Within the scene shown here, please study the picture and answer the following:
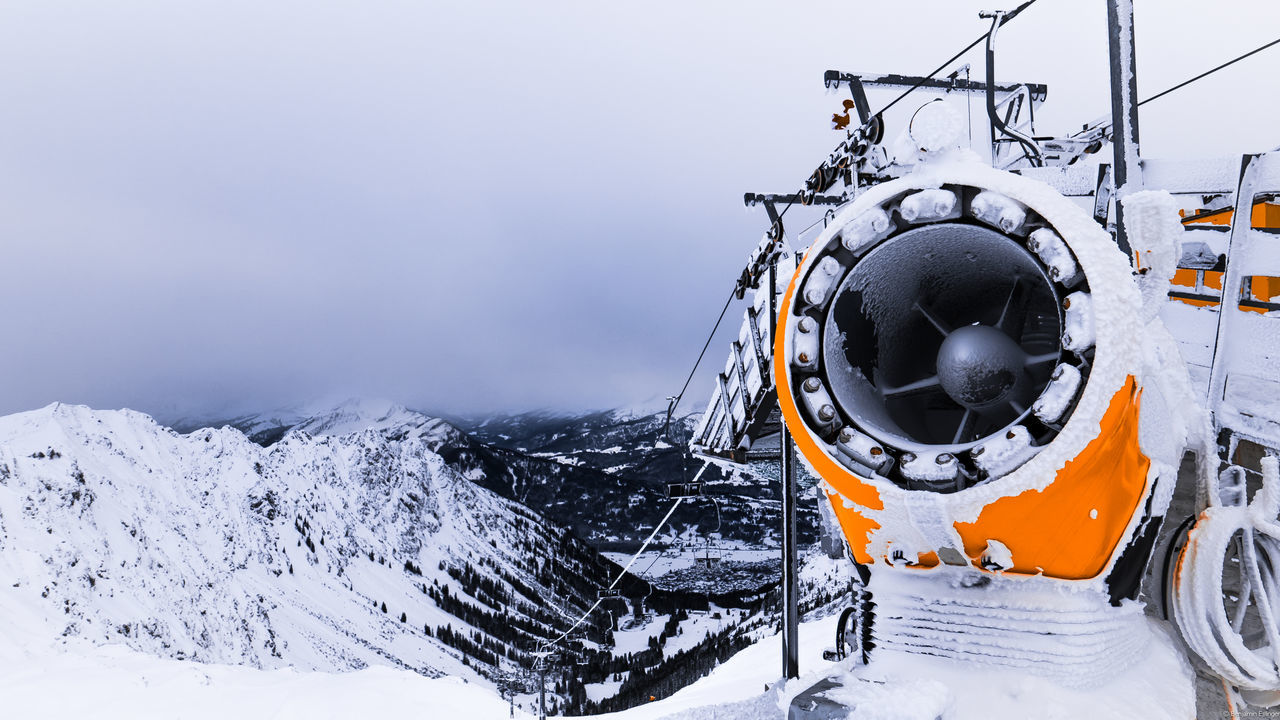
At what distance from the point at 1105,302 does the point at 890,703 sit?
3.90ft

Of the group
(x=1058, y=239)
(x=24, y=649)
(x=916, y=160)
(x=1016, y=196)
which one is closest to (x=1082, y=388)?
(x=1058, y=239)

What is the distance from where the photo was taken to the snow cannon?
1974mm

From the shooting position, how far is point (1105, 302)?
1.97 metres

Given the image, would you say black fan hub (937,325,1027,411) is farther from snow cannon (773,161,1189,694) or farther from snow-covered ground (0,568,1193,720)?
snow-covered ground (0,568,1193,720)

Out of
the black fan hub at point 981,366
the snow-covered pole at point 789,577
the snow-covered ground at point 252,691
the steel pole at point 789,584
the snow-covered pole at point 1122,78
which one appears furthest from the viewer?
the snow-covered ground at point 252,691

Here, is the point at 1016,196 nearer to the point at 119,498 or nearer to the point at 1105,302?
the point at 1105,302

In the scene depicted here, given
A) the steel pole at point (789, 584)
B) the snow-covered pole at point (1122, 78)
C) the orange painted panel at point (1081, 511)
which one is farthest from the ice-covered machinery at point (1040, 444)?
the steel pole at point (789, 584)

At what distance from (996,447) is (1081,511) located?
0.32 m

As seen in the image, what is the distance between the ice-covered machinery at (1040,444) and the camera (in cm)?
200

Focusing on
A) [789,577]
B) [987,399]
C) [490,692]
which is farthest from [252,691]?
[987,399]

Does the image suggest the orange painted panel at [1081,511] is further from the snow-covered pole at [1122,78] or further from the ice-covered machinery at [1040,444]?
the snow-covered pole at [1122,78]

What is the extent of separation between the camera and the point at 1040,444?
6.49 feet

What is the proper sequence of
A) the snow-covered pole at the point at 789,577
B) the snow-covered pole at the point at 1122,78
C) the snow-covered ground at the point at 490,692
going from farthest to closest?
the snow-covered pole at the point at 789,577 → the snow-covered pole at the point at 1122,78 → the snow-covered ground at the point at 490,692

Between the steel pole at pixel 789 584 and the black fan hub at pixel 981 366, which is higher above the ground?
the black fan hub at pixel 981 366
